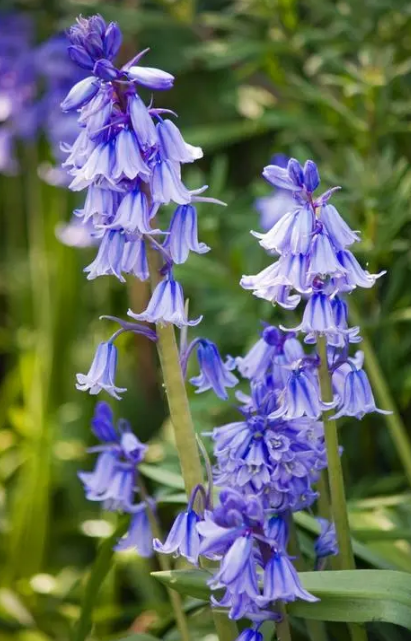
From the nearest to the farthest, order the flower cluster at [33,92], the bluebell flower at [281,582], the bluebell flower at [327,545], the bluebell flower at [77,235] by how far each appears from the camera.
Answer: the bluebell flower at [281,582] → the bluebell flower at [327,545] → the bluebell flower at [77,235] → the flower cluster at [33,92]

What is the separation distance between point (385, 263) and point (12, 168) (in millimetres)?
1413

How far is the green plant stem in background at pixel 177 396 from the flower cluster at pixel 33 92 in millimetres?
1676

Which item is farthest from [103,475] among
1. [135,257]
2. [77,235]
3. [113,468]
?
[77,235]

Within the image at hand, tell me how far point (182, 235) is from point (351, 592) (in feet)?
1.56

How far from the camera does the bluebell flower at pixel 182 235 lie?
1.14 metres

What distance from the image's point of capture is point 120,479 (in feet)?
4.57

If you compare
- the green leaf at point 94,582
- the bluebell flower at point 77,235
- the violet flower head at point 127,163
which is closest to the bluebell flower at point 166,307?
the violet flower head at point 127,163

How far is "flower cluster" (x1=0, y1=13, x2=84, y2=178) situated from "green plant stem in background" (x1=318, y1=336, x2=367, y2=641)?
5.81 ft

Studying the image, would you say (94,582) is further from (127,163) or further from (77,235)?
(77,235)

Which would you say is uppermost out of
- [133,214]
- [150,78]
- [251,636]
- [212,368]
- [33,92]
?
[33,92]

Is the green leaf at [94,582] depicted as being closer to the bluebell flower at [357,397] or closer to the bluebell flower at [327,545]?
the bluebell flower at [327,545]

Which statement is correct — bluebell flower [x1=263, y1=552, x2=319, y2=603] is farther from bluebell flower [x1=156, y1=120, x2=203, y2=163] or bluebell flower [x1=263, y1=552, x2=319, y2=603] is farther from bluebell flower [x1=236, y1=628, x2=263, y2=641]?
bluebell flower [x1=156, y1=120, x2=203, y2=163]

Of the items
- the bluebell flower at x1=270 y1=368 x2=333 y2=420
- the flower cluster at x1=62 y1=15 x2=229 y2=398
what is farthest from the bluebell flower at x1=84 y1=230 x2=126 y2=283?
the bluebell flower at x1=270 y1=368 x2=333 y2=420

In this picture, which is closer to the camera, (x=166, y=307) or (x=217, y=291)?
(x=166, y=307)
